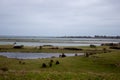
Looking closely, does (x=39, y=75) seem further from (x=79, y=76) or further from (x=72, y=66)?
(x=72, y=66)

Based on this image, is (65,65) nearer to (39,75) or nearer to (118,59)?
(118,59)

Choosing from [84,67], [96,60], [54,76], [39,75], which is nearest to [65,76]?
[54,76]

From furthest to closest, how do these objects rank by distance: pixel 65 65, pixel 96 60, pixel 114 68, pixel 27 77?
pixel 96 60
pixel 65 65
pixel 114 68
pixel 27 77

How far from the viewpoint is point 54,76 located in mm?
19281

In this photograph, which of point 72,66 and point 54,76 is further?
point 72,66

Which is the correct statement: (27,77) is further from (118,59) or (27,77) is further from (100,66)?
(118,59)

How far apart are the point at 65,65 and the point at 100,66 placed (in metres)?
5.45

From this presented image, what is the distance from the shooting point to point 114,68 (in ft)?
110

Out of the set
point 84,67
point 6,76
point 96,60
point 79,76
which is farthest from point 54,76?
point 96,60

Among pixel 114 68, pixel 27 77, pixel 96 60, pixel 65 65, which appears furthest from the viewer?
pixel 96 60

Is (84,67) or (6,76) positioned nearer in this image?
(6,76)

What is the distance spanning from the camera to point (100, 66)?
35.0 meters

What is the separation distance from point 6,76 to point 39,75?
2783mm

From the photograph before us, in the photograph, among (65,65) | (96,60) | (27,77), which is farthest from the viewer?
(96,60)
